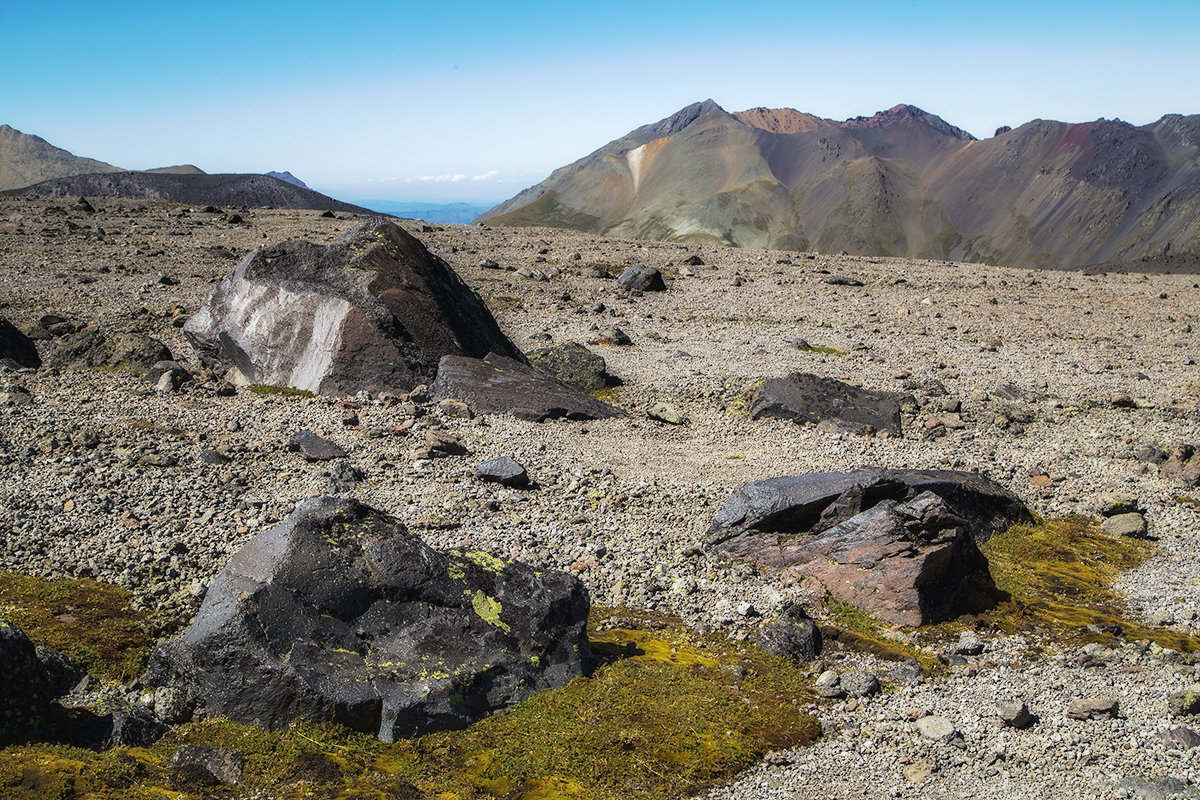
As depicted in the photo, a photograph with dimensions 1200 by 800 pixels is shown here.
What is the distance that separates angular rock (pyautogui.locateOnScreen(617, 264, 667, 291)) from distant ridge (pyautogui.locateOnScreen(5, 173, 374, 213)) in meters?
32.7

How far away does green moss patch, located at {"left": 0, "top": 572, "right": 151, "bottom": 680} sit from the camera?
7.81 metres

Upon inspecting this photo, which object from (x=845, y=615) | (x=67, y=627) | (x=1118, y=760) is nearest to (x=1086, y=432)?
(x=845, y=615)

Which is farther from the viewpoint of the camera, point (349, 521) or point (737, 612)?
point (737, 612)

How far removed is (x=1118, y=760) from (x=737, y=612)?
162 inches

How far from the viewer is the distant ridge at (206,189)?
5991 centimetres

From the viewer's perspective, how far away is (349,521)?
8.20 meters

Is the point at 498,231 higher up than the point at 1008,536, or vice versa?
the point at 498,231

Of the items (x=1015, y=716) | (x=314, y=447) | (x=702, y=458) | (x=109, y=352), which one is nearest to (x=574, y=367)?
(x=702, y=458)

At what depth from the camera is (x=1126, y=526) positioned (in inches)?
529

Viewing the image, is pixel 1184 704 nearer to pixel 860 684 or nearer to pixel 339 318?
pixel 860 684

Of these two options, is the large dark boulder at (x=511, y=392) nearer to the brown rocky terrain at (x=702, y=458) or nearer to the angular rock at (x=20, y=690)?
the brown rocky terrain at (x=702, y=458)

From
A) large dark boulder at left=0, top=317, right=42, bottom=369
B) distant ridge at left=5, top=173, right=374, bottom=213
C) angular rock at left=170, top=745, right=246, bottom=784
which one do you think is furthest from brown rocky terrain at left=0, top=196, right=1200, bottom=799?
distant ridge at left=5, top=173, right=374, bottom=213

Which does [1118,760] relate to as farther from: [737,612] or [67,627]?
[67,627]

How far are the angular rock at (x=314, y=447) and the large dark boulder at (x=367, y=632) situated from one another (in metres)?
5.98
